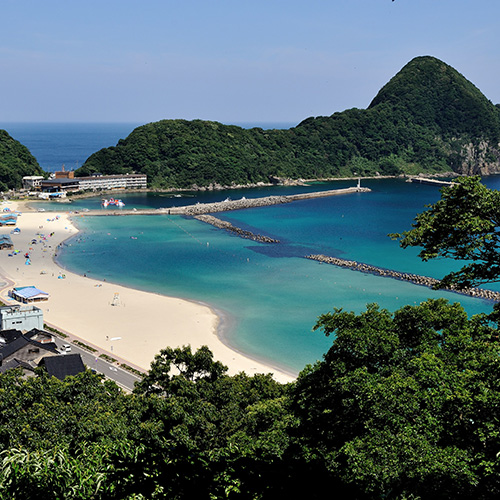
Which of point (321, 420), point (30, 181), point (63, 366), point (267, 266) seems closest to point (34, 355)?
point (63, 366)

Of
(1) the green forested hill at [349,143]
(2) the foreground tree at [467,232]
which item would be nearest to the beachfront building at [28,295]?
(2) the foreground tree at [467,232]

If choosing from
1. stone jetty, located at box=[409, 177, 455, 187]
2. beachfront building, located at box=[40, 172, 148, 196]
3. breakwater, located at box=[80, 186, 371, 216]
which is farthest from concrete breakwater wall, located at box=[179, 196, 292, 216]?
stone jetty, located at box=[409, 177, 455, 187]

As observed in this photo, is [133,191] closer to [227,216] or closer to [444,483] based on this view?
[227,216]

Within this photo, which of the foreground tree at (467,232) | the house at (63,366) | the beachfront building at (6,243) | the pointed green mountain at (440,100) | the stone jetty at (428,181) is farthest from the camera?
the pointed green mountain at (440,100)

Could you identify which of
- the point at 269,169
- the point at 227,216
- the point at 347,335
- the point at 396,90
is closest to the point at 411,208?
the point at 227,216

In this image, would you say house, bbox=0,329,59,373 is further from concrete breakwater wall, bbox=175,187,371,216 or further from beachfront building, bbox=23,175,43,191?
beachfront building, bbox=23,175,43,191

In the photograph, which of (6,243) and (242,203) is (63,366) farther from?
(242,203)

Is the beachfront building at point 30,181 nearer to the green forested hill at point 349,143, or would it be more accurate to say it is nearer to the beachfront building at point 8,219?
the green forested hill at point 349,143
